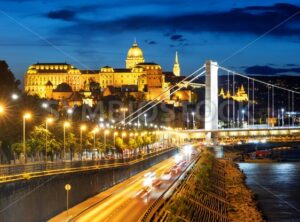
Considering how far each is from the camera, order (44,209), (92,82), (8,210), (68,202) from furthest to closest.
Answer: (92,82), (68,202), (44,209), (8,210)

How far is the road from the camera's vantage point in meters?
25.6

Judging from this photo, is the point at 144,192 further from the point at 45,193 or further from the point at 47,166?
the point at 45,193

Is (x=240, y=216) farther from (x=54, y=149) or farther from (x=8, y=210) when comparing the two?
(x=8, y=210)

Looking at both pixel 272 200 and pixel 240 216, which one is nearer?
pixel 240 216

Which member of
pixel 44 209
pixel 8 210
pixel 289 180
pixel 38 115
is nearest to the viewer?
pixel 8 210

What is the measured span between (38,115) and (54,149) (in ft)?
6.62

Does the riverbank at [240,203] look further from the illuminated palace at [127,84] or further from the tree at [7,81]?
the illuminated palace at [127,84]

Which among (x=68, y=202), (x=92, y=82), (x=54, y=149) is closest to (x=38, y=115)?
(x=54, y=149)

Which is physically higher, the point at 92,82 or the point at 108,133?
the point at 92,82

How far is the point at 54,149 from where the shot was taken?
3966 cm

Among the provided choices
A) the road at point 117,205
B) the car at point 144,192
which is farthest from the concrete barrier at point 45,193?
the car at point 144,192

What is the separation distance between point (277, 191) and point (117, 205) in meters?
24.6

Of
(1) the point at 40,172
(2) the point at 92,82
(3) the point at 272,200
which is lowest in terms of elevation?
(3) the point at 272,200

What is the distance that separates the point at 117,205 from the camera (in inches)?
1179
